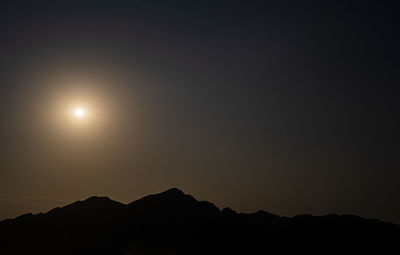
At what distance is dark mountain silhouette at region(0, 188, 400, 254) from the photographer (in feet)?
292

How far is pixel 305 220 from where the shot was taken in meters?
118

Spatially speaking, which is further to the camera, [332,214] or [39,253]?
[332,214]

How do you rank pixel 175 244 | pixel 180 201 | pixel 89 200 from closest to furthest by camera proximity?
1. pixel 175 244
2. pixel 180 201
3. pixel 89 200

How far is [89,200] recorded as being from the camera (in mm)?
122125

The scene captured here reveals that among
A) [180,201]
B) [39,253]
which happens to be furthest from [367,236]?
[39,253]

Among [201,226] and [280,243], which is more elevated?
[201,226]

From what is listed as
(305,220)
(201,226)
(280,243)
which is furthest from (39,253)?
(305,220)

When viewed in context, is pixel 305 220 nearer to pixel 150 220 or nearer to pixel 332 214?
pixel 332 214

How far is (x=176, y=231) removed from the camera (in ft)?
316

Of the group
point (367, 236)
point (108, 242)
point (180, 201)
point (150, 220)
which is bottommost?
point (367, 236)

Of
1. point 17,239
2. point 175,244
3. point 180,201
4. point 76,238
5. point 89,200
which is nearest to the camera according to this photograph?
point 175,244

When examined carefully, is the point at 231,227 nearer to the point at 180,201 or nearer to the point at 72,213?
the point at 180,201

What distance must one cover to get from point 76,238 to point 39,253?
9.13 m

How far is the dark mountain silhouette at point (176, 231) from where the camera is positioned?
89000 mm
